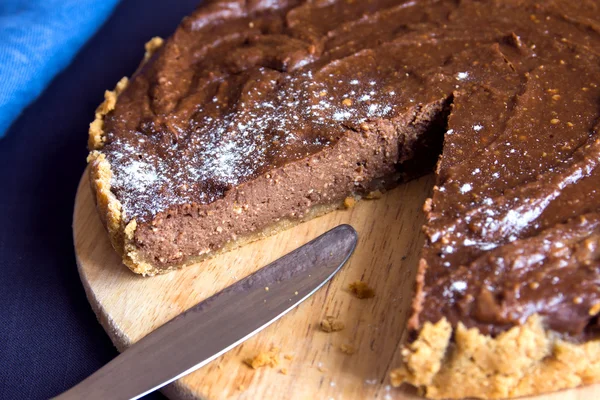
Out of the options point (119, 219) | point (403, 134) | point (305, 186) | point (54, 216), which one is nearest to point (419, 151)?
point (403, 134)

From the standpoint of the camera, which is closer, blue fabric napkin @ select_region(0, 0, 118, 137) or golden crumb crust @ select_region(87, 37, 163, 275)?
golden crumb crust @ select_region(87, 37, 163, 275)

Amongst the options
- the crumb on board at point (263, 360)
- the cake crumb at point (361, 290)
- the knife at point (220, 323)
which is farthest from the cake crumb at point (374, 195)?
the crumb on board at point (263, 360)

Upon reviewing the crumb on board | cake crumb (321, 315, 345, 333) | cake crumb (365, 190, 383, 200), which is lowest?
cake crumb (365, 190, 383, 200)

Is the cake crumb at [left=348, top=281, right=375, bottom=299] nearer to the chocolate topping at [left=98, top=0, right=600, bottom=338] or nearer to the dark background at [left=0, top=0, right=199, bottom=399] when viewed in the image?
the chocolate topping at [left=98, top=0, right=600, bottom=338]

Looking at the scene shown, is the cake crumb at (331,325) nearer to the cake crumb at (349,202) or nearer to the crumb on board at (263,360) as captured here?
the crumb on board at (263,360)

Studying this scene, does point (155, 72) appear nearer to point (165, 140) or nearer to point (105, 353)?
point (165, 140)

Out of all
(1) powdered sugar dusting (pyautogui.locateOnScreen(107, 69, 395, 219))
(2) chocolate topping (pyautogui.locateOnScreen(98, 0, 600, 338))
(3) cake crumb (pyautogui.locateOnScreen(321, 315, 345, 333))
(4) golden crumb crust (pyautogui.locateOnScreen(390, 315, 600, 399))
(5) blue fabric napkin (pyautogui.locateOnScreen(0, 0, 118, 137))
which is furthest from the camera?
(5) blue fabric napkin (pyautogui.locateOnScreen(0, 0, 118, 137))

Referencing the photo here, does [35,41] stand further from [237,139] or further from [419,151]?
[419,151]

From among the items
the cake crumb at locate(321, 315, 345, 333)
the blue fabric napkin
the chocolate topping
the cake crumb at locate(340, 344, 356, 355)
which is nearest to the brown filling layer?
the chocolate topping
